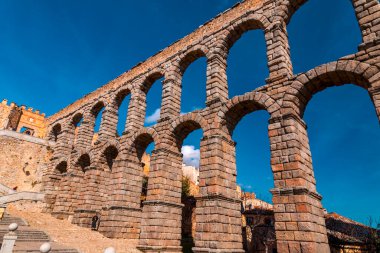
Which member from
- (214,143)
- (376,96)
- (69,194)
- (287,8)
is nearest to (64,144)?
(69,194)

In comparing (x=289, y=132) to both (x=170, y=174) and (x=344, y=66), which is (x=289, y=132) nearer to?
(x=344, y=66)

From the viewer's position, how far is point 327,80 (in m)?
9.80

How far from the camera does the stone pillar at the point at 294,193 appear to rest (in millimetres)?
7859

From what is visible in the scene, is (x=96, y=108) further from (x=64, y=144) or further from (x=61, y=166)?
(x=61, y=166)

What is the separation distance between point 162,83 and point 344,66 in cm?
995

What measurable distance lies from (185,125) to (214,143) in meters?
2.90

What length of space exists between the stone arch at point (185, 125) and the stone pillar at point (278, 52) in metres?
3.53

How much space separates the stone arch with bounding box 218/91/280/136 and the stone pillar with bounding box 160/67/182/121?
356 centimetres

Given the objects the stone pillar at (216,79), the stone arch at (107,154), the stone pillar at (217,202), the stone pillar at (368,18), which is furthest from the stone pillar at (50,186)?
the stone pillar at (368,18)

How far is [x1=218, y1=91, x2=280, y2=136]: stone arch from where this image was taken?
415 inches

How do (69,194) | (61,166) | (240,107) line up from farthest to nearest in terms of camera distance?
(61,166), (69,194), (240,107)

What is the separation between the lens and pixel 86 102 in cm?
2273

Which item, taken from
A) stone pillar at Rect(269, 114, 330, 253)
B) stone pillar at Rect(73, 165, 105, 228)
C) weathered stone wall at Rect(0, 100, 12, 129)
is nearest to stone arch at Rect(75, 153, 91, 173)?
stone pillar at Rect(73, 165, 105, 228)

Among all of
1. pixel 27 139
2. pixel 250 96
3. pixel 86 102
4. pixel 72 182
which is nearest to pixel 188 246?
pixel 72 182
